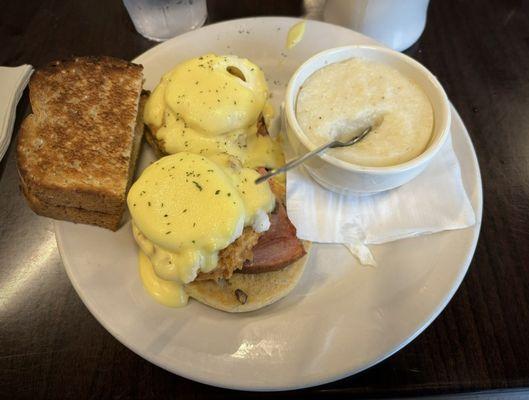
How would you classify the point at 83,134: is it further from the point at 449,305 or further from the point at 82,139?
the point at 449,305

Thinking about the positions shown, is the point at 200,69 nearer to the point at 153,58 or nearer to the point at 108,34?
the point at 153,58

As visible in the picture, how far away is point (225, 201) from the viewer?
1.13 metres

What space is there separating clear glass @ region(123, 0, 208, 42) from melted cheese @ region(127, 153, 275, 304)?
1029 mm

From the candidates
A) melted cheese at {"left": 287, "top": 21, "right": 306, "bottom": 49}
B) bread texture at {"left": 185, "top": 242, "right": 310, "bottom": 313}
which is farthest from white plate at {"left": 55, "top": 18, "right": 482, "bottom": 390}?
melted cheese at {"left": 287, "top": 21, "right": 306, "bottom": 49}

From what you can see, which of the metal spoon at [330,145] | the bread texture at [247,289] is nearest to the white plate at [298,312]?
the bread texture at [247,289]

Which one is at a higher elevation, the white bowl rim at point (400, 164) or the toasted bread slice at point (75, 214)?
the white bowl rim at point (400, 164)

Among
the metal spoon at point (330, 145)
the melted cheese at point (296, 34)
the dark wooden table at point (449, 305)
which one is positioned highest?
the melted cheese at point (296, 34)

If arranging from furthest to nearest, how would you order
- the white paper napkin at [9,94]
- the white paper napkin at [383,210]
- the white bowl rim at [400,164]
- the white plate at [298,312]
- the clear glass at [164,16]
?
the clear glass at [164,16] < the white paper napkin at [9,94] < the white paper napkin at [383,210] < the white bowl rim at [400,164] < the white plate at [298,312]

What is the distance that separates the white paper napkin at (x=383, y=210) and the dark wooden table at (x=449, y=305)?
25 cm

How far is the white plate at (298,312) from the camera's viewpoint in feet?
3.41

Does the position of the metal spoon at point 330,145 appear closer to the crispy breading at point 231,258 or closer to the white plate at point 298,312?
the crispy breading at point 231,258

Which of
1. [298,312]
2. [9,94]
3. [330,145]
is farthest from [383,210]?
[9,94]

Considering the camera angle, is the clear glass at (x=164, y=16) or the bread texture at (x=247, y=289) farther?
the clear glass at (x=164, y=16)

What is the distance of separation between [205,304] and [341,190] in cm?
60
